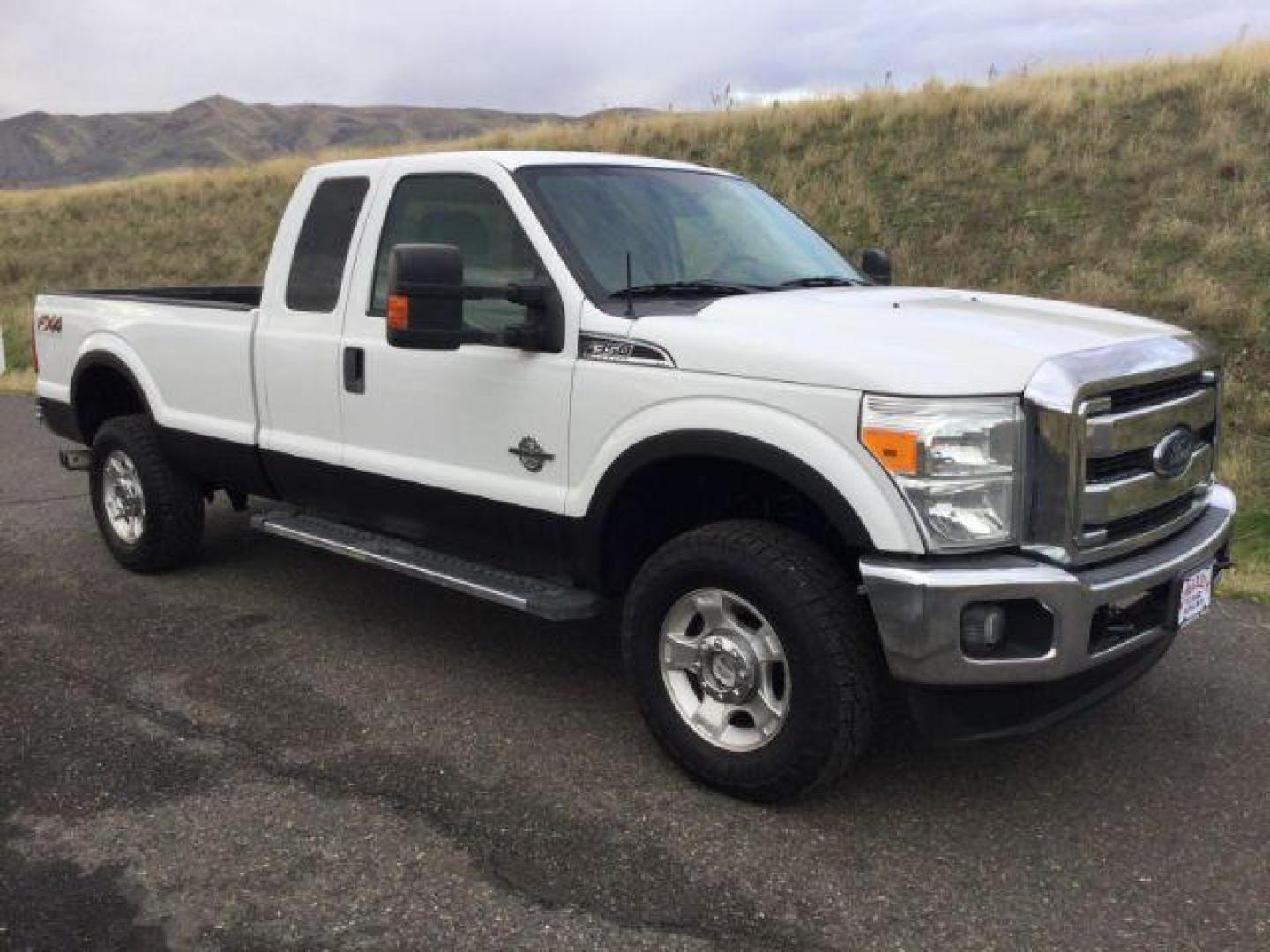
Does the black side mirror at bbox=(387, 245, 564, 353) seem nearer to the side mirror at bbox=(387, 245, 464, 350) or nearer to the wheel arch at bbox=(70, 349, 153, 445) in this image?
the side mirror at bbox=(387, 245, 464, 350)

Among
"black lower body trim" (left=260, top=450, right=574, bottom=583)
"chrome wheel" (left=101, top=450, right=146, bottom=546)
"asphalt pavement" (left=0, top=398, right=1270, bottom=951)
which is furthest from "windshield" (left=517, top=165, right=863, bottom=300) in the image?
"chrome wheel" (left=101, top=450, right=146, bottom=546)

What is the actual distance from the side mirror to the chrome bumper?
154cm

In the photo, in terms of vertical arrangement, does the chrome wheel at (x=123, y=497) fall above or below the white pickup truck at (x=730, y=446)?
below

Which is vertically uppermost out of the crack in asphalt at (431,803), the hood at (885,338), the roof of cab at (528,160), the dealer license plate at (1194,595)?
the roof of cab at (528,160)

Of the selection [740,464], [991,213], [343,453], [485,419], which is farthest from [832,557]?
[991,213]

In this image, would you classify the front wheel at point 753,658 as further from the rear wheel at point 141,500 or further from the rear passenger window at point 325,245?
the rear wheel at point 141,500

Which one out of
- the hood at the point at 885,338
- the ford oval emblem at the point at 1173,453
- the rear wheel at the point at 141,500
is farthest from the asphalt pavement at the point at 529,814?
the hood at the point at 885,338

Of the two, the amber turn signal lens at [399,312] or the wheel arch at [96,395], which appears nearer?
the amber turn signal lens at [399,312]

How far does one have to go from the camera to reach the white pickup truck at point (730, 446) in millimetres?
3176

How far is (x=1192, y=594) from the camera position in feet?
11.8

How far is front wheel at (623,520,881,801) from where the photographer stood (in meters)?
3.36

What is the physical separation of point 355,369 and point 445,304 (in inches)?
40.9

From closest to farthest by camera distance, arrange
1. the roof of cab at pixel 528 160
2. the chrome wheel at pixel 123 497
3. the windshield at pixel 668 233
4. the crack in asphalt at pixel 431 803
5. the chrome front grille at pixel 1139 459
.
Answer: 1. the crack in asphalt at pixel 431 803
2. the chrome front grille at pixel 1139 459
3. the windshield at pixel 668 233
4. the roof of cab at pixel 528 160
5. the chrome wheel at pixel 123 497

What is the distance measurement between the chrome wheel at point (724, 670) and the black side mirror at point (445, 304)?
101cm
